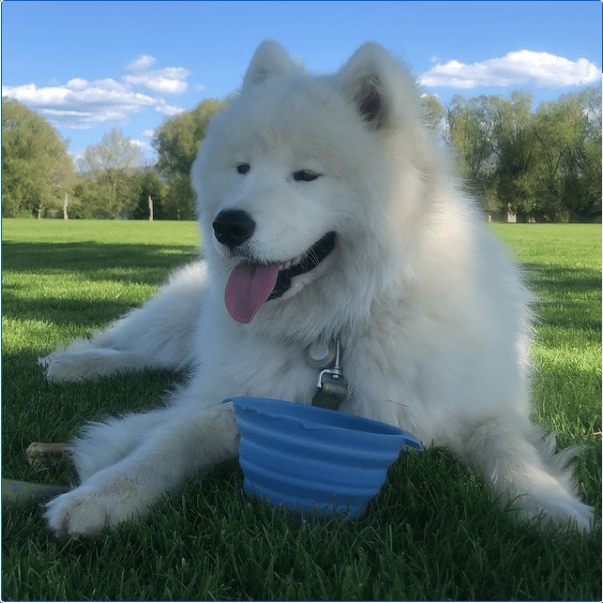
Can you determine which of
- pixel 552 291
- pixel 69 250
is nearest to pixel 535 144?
pixel 552 291

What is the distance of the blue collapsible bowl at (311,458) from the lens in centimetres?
163

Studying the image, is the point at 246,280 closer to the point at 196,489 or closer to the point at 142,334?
the point at 196,489

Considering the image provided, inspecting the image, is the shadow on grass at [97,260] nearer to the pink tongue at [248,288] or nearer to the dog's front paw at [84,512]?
the pink tongue at [248,288]

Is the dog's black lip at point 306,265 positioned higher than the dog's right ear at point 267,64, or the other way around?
the dog's right ear at point 267,64

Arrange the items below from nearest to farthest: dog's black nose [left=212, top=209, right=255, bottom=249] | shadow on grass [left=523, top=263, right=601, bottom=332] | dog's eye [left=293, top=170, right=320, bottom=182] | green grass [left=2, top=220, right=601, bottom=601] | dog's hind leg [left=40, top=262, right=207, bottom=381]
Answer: green grass [left=2, top=220, right=601, bottom=601] → dog's black nose [left=212, top=209, right=255, bottom=249] → dog's eye [left=293, top=170, right=320, bottom=182] → dog's hind leg [left=40, top=262, right=207, bottom=381] → shadow on grass [left=523, top=263, right=601, bottom=332]

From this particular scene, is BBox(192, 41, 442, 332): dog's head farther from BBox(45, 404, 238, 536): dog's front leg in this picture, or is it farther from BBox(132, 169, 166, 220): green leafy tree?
BBox(132, 169, 166, 220): green leafy tree

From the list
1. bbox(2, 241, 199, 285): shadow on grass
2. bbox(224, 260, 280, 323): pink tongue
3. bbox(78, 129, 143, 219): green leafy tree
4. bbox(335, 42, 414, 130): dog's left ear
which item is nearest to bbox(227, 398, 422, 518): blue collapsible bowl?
bbox(224, 260, 280, 323): pink tongue

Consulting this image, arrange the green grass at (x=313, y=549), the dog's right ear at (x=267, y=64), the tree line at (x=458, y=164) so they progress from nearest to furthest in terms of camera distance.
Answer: the green grass at (x=313, y=549) < the dog's right ear at (x=267, y=64) < the tree line at (x=458, y=164)

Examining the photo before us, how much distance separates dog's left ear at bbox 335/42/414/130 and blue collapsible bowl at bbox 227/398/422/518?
111 cm

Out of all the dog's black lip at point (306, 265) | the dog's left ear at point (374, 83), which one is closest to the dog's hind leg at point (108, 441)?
the dog's black lip at point (306, 265)

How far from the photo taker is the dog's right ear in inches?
100

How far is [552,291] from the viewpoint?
7.31m

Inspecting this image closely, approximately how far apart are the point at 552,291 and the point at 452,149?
531cm

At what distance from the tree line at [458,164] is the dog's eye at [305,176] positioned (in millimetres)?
583
